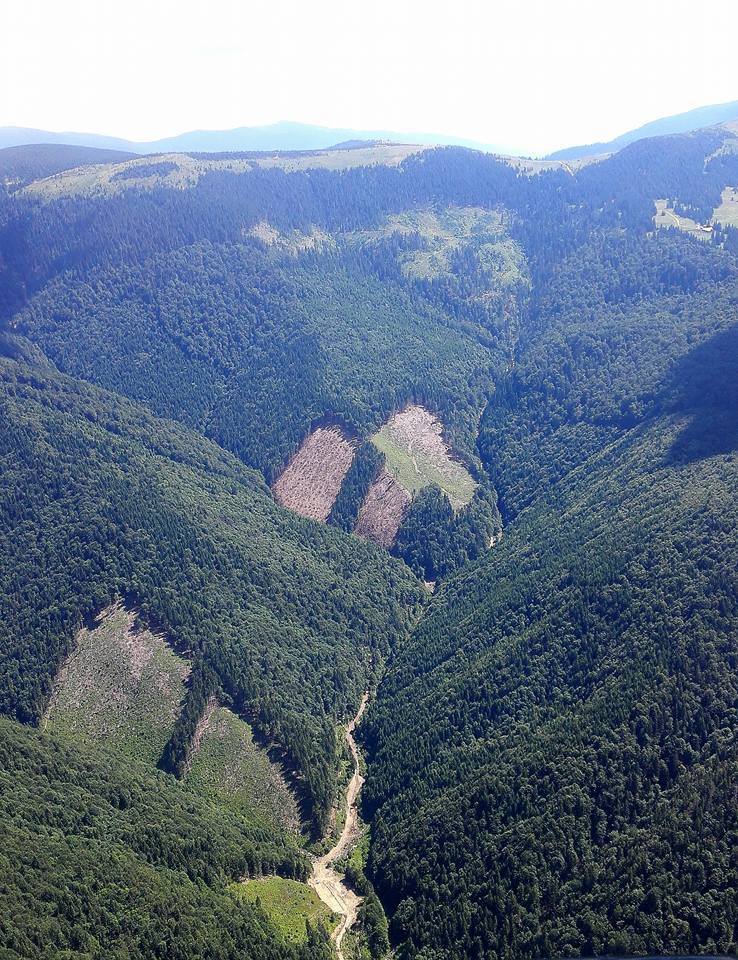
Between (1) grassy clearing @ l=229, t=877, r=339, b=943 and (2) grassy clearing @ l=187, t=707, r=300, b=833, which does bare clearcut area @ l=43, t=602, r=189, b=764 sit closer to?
(2) grassy clearing @ l=187, t=707, r=300, b=833

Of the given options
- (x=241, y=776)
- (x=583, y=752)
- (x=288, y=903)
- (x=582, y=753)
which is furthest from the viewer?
(x=241, y=776)

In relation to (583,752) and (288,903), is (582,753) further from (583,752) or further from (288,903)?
(288,903)

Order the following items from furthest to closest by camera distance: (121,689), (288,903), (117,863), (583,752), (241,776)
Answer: (121,689), (241,776), (583,752), (288,903), (117,863)

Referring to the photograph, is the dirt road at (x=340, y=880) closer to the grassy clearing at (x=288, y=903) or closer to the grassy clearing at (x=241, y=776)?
the grassy clearing at (x=288, y=903)

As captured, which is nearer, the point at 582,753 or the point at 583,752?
the point at 582,753

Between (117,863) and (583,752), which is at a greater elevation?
(583,752)

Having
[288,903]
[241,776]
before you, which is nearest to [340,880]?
[288,903]

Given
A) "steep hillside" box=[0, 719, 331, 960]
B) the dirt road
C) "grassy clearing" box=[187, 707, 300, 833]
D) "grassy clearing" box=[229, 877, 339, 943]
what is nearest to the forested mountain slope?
the dirt road
